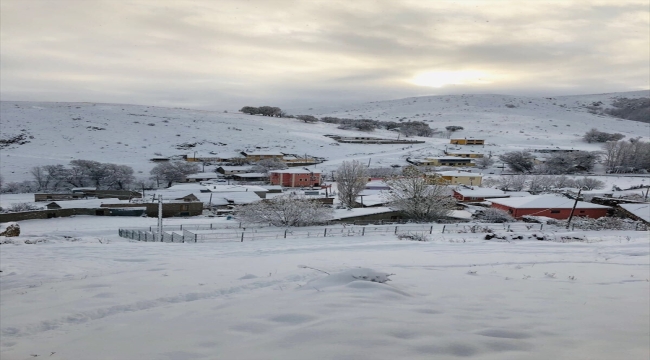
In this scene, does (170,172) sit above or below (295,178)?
above

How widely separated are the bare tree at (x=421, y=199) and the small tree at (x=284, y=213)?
261 inches

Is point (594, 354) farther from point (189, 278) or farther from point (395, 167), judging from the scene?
point (395, 167)

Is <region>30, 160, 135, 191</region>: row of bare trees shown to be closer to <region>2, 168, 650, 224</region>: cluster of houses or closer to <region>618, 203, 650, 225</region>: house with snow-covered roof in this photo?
<region>2, 168, 650, 224</region>: cluster of houses

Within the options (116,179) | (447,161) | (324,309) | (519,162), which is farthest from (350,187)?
(519,162)

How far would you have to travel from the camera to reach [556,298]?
6.31 m

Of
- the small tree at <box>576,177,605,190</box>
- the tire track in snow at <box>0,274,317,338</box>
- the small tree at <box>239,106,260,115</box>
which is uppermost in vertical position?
the small tree at <box>239,106,260,115</box>

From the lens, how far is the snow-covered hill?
74.6 metres

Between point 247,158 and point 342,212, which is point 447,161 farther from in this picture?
point 342,212

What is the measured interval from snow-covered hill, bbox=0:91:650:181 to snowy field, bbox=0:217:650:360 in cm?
6010

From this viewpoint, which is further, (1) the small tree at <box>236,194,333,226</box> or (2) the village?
(2) the village

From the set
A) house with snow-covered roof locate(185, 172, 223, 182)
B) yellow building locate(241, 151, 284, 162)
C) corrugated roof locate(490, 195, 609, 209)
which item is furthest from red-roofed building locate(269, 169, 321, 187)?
corrugated roof locate(490, 195, 609, 209)

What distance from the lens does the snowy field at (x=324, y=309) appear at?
13.6 ft

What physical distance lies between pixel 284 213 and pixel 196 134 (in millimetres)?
75699

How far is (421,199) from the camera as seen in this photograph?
2952 centimetres
